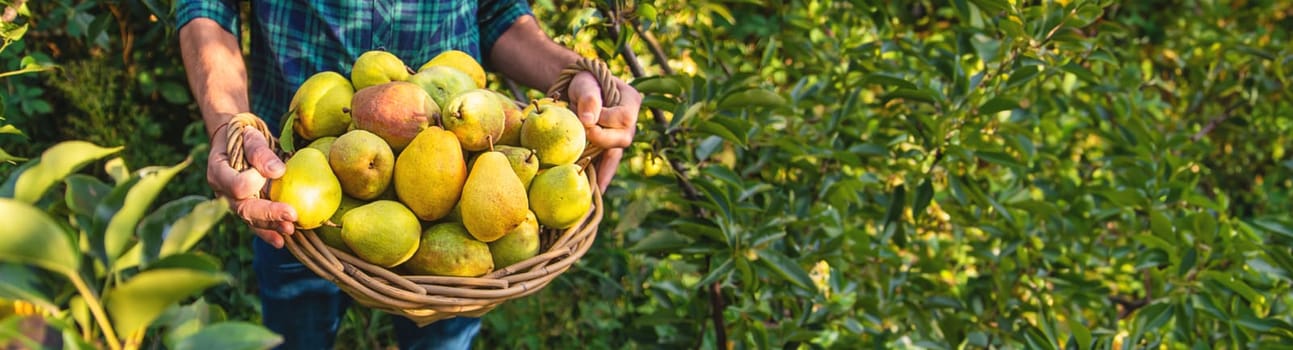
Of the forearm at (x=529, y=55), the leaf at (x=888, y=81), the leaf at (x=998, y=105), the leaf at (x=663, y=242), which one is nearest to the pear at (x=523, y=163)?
the forearm at (x=529, y=55)

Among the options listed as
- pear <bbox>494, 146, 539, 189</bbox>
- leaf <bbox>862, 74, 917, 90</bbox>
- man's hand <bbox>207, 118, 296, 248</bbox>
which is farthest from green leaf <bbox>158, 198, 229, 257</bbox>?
leaf <bbox>862, 74, 917, 90</bbox>

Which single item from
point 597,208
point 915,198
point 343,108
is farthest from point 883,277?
point 343,108

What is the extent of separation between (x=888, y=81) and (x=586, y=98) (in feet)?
2.24

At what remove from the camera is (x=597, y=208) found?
1.40 metres

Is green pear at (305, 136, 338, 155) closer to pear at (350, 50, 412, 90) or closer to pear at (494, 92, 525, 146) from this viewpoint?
pear at (350, 50, 412, 90)

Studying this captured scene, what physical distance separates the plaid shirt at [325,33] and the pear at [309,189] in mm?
399

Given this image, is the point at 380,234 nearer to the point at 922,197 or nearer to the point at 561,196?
the point at 561,196

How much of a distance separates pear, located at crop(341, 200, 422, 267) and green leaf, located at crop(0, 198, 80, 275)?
0.59 metres

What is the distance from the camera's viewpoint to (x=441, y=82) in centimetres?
136

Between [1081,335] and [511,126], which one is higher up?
[511,126]

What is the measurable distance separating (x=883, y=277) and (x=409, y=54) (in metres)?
1.08

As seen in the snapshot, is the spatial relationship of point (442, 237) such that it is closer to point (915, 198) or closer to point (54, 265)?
point (54, 265)

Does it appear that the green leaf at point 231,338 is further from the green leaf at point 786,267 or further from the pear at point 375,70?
the green leaf at point 786,267

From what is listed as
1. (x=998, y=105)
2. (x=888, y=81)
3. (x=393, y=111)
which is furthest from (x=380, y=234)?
(x=998, y=105)
